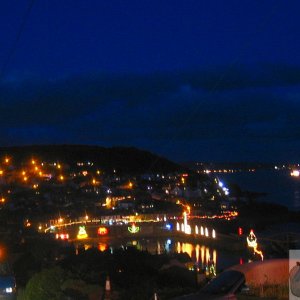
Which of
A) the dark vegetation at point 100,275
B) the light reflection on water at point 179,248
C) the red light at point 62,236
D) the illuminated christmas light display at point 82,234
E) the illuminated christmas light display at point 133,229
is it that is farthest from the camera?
the illuminated christmas light display at point 133,229

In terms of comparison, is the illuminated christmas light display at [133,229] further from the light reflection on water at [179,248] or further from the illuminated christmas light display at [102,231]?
the illuminated christmas light display at [102,231]

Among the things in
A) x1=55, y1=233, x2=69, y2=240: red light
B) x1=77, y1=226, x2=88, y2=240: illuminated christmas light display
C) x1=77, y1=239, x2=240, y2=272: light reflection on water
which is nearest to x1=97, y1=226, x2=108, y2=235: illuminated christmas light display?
x1=77, y1=226, x2=88, y2=240: illuminated christmas light display

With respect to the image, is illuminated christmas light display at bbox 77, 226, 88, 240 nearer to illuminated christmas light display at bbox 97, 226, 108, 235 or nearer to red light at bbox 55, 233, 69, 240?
red light at bbox 55, 233, 69, 240

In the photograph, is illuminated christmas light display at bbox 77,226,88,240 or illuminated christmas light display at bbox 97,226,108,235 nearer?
illuminated christmas light display at bbox 77,226,88,240

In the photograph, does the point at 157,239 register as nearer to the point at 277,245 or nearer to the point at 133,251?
the point at 277,245

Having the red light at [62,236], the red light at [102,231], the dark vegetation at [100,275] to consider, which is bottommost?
the dark vegetation at [100,275]

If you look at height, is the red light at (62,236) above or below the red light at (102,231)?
below

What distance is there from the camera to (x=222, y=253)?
35.3 metres

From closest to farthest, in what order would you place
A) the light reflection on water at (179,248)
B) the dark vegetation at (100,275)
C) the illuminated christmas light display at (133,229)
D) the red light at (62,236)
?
the dark vegetation at (100,275) → the light reflection on water at (179,248) → the red light at (62,236) → the illuminated christmas light display at (133,229)

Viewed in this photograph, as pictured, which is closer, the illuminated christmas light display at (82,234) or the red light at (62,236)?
the red light at (62,236)

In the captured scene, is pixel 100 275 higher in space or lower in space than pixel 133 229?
lower

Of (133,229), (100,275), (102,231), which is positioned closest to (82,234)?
(102,231)

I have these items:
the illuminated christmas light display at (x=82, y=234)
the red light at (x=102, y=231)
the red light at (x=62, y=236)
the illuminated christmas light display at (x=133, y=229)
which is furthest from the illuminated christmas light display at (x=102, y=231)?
the red light at (x=62, y=236)

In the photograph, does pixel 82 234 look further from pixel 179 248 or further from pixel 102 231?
pixel 179 248
